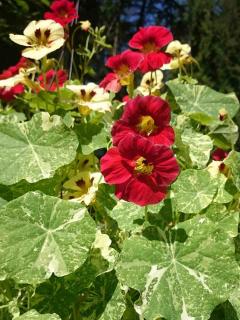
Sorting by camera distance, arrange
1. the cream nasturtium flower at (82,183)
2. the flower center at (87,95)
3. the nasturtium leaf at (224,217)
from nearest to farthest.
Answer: the nasturtium leaf at (224,217)
the cream nasturtium flower at (82,183)
the flower center at (87,95)

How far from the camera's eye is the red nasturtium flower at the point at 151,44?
1.20m

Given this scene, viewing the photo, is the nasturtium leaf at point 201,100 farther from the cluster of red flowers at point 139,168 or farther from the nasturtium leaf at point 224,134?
the cluster of red flowers at point 139,168

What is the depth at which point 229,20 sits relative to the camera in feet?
Answer: 34.4

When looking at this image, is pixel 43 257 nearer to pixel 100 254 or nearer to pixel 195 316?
pixel 100 254

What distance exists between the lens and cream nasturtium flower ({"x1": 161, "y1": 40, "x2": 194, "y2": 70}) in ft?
4.77

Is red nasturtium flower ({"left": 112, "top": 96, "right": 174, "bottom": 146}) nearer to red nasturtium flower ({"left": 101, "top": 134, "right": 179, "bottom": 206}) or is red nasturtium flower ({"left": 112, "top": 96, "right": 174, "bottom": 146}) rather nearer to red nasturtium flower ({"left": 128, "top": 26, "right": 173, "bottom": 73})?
red nasturtium flower ({"left": 101, "top": 134, "right": 179, "bottom": 206})

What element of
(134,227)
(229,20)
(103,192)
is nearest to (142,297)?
(134,227)

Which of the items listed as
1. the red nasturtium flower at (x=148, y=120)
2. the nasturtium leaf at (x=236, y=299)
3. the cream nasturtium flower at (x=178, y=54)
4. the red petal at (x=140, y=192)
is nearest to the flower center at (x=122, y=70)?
the cream nasturtium flower at (x=178, y=54)

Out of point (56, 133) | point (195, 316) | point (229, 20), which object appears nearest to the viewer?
point (195, 316)

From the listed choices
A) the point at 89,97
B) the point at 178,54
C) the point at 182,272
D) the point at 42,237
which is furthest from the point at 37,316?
the point at 178,54

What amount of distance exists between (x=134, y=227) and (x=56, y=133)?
0.72ft

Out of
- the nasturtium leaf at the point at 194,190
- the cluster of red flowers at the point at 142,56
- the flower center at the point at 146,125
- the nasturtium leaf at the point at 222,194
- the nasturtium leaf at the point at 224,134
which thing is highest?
the flower center at the point at 146,125

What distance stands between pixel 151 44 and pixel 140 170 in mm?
451

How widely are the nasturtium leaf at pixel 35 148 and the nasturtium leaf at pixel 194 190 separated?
0.19m
